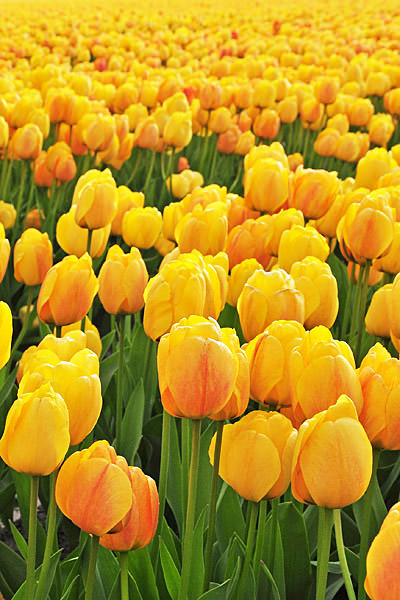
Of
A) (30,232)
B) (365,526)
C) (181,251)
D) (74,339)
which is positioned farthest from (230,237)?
(365,526)

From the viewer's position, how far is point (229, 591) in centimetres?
109

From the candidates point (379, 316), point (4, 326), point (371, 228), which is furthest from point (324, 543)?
point (371, 228)

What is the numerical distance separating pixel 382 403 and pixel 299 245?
0.70m

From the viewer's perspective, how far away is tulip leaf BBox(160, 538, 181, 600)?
46.1 inches

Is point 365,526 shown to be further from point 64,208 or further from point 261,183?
point 64,208

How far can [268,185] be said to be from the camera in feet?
6.37

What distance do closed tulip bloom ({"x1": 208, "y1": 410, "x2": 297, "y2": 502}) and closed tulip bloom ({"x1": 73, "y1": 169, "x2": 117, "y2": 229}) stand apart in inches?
36.8

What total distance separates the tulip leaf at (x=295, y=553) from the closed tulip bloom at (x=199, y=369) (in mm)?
478

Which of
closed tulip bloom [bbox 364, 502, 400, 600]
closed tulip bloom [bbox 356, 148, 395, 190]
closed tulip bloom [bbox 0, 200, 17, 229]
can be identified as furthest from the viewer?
closed tulip bloom [bbox 0, 200, 17, 229]

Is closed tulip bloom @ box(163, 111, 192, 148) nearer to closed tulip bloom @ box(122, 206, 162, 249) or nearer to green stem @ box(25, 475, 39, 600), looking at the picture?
closed tulip bloom @ box(122, 206, 162, 249)

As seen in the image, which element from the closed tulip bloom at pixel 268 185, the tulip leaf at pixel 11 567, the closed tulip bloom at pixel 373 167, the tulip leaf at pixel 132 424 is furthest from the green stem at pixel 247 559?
the closed tulip bloom at pixel 373 167

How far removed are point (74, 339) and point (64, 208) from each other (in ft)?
6.86

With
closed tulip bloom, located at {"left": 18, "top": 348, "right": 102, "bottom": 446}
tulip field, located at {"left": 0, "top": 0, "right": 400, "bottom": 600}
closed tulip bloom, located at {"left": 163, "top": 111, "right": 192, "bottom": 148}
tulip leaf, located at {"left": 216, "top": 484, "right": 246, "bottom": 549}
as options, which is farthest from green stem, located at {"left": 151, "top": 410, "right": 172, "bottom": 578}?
closed tulip bloom, located at {"left": 163, "top": 111, "right": 192, "bottom": 148}

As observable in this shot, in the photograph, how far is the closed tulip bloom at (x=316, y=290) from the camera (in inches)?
52.5
